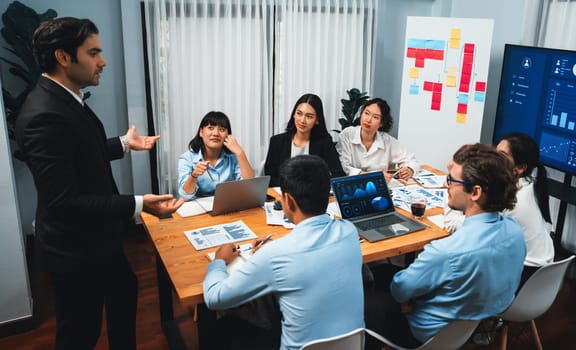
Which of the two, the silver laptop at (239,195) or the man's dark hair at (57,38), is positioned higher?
the man's dark hair at (57,38)

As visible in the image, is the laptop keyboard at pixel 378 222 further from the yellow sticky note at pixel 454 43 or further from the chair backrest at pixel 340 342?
the yellow sticky note at pixel 454 43

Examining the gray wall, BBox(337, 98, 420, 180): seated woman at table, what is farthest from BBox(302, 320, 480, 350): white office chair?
the gray wall

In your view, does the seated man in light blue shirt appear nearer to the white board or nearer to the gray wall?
the gray wall

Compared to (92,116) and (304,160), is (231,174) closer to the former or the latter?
(92,116)

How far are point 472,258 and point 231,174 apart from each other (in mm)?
1802

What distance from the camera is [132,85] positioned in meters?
3.95

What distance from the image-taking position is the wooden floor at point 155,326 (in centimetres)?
276

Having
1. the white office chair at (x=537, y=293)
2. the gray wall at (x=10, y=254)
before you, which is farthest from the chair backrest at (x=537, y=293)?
the gray wall at (x=10, y=254)

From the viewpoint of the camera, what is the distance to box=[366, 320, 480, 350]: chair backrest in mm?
1793

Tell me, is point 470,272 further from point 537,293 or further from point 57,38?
point 57,38

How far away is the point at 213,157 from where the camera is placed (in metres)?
3.11

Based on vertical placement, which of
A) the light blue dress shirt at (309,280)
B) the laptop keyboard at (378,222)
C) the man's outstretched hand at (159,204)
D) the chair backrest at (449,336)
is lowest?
the chair backrest at (449,336)

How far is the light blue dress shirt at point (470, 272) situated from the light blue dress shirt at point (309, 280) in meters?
0.31

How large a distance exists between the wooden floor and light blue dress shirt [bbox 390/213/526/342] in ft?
3.41
